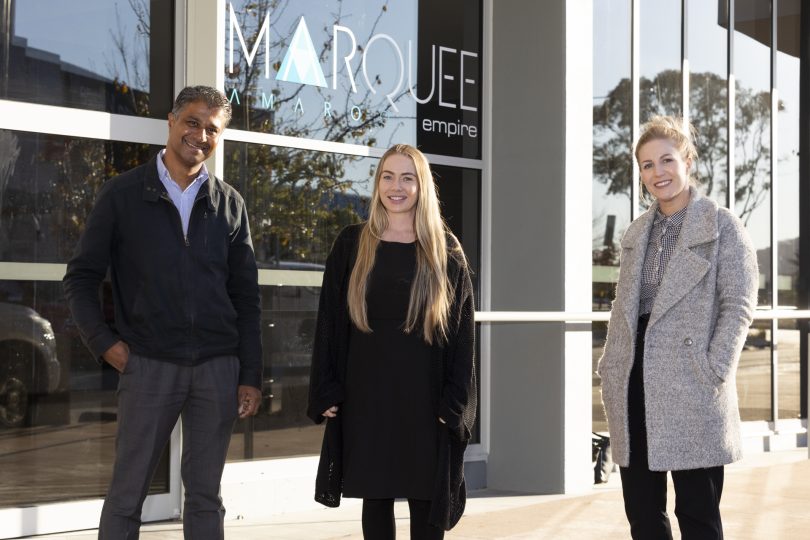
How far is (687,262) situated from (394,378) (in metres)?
1.16

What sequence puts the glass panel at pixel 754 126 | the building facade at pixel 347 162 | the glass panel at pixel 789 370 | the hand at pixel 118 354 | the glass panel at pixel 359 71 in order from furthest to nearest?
the glass panel at pixel 789 370
the glass panel at pixel 754 126
the glass panel at pixel 359 71
the building facade at pixel 347 162
the hand at pixel 118 354

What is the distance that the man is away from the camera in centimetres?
419

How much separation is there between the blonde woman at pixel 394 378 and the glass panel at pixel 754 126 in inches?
293

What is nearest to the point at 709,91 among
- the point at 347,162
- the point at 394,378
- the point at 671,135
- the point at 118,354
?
the point at 347,162

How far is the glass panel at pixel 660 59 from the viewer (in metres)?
9.68

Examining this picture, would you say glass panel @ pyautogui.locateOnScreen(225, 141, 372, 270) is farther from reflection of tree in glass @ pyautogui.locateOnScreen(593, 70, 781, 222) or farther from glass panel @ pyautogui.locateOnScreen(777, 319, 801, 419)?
glass panel @ pyautogui.locateOnScreen(777, 319, 801, 419)

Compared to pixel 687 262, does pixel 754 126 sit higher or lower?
higher

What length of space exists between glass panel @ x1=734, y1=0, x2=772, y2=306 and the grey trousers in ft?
25.9

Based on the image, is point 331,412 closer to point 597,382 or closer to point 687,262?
point 687,262

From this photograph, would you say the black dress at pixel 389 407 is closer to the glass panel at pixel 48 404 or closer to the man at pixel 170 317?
the man at pixel 170 317

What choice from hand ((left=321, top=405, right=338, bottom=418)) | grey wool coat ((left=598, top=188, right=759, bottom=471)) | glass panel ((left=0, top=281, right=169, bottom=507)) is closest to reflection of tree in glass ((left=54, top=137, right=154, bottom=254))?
glass panel ((left=0, top=281, right=169, bottom=507))

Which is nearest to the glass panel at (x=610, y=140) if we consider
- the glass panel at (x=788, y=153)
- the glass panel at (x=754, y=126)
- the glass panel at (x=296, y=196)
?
the glass panel at (x=754, y=126)

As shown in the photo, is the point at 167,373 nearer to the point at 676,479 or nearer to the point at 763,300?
the point at 676,479

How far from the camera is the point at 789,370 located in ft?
37.6
